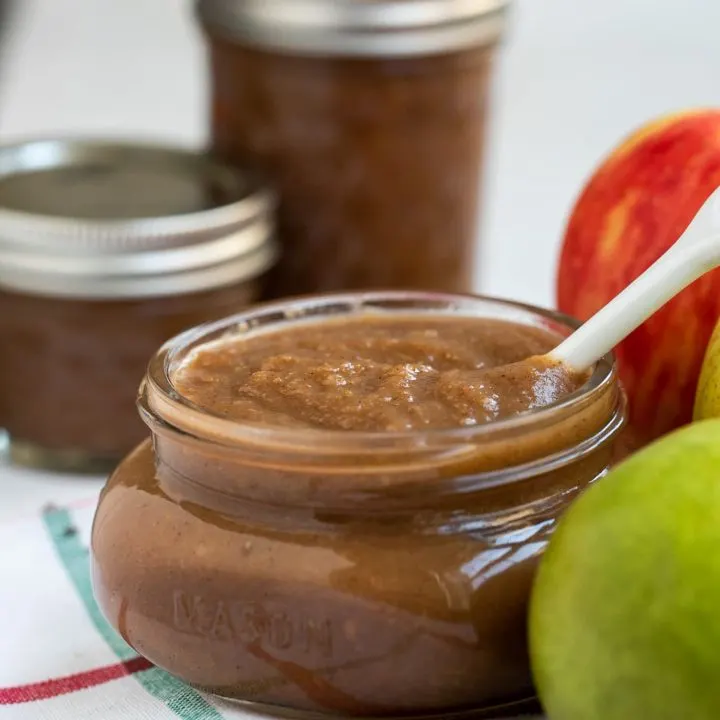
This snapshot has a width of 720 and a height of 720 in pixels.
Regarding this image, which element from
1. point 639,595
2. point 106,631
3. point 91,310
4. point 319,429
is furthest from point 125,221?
point 639,595

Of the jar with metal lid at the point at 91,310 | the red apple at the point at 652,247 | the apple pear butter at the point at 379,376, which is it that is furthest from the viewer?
the jar with metal lid at the point at 91,310

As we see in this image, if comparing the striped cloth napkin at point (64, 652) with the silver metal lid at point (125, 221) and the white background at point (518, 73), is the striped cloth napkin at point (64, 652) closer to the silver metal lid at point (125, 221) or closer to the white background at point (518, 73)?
the silver metal lid at point (125, 221)

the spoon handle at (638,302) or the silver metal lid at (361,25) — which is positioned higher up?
the silver metal lid at (361,25)

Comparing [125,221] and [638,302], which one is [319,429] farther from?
[125,221]

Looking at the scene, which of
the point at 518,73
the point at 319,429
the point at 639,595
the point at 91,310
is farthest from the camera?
the point at 518,73

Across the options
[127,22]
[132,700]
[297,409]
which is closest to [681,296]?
[297,409]

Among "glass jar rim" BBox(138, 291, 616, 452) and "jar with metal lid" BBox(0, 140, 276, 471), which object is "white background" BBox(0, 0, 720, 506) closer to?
Result: "jar with metal lid" BBox(0, 140, 276, 471)

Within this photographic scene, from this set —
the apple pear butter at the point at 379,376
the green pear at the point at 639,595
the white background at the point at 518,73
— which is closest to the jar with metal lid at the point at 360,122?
the apple pear butter at the point at 379,376
